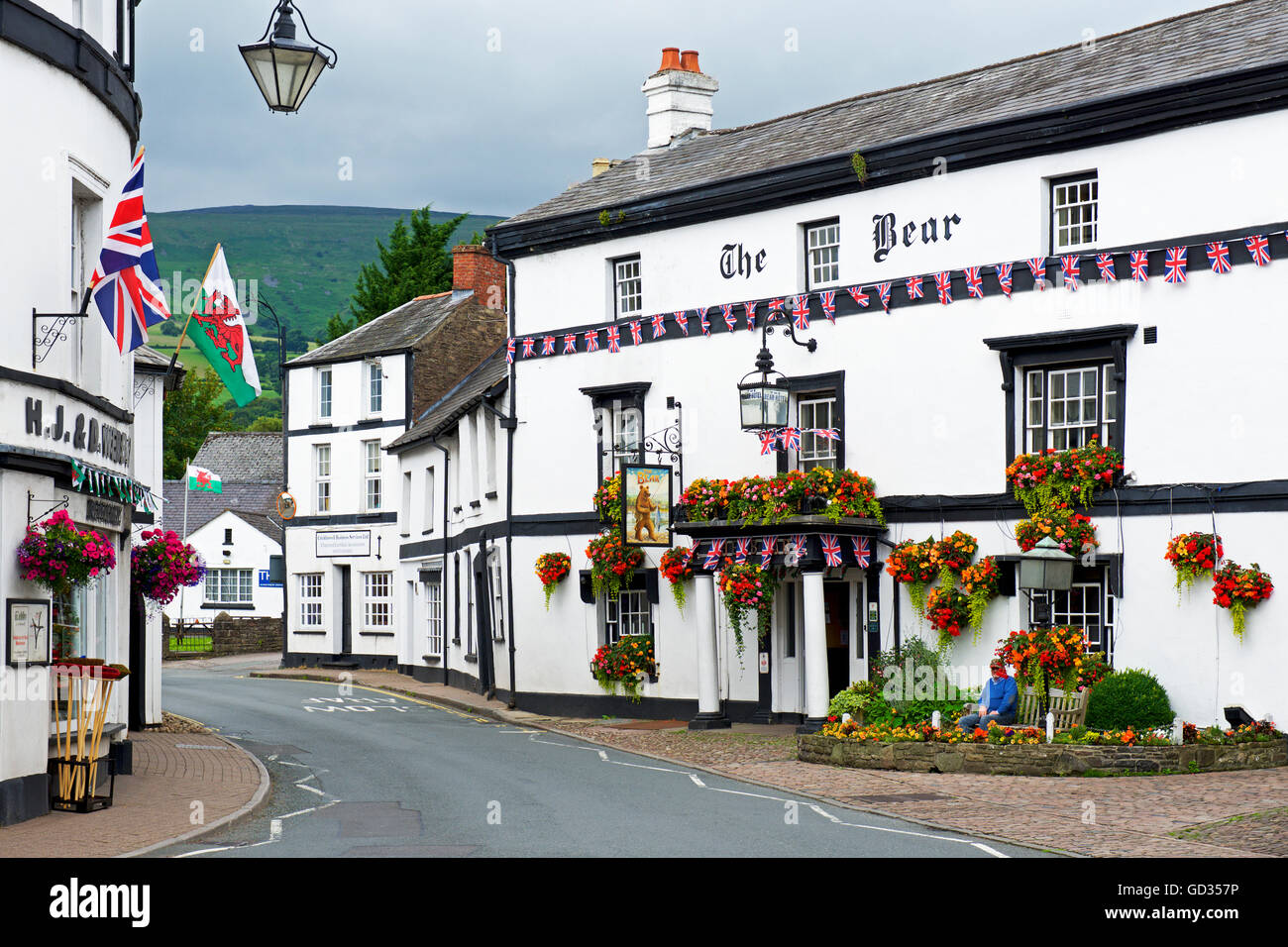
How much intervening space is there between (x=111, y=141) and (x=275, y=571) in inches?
1245

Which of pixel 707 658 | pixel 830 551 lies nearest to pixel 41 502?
pixel 830 551

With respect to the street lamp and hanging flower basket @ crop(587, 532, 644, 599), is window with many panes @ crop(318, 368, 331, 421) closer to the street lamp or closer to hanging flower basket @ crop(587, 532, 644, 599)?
hanging flower basket @ crop(587, 532, 644, 599)

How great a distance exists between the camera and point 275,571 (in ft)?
158

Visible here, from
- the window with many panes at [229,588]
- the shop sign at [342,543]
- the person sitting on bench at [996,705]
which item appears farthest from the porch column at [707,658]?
the window with many panes at [229,588]

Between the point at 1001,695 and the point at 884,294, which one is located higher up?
the point at 884,294

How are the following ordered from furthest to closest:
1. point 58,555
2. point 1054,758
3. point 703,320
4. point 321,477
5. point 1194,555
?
point 321,477 → point 703,320 → point 1194,555 → point 1054,758 → point 58,555

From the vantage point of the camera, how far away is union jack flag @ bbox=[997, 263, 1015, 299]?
22344 mm

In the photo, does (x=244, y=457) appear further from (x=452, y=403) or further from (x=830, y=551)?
(x=830, y=551)

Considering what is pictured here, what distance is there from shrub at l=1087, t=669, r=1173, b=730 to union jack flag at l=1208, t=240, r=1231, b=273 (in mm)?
5519

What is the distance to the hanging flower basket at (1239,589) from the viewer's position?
64.5 ft

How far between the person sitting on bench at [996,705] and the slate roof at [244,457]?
5302cm

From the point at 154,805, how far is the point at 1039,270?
45.6ft

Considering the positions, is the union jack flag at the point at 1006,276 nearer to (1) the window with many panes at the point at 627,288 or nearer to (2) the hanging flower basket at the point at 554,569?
(1) the window with many panes at the point at 627,288

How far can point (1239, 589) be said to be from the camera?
1970cm
